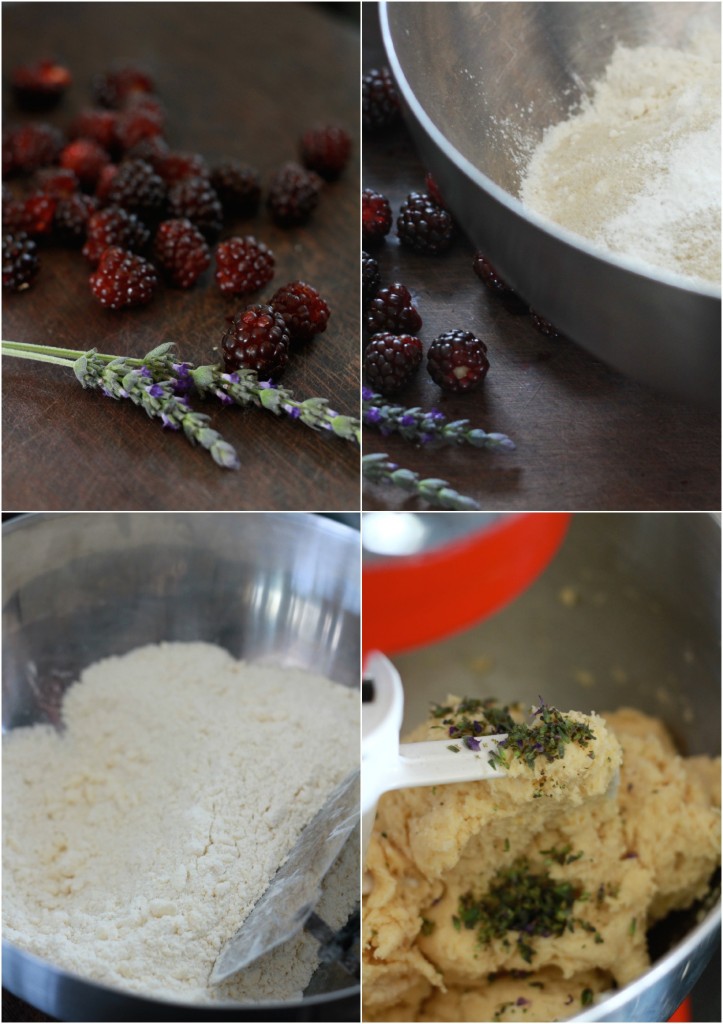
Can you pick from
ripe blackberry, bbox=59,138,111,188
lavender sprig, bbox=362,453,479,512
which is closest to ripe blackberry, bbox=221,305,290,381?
lavender sprig, bbox=362,453,479,512

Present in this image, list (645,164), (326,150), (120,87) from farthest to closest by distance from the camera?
(120,87) < (326,150) < (645,164)

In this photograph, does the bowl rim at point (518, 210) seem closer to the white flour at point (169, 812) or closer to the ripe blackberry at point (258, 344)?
the ripe blackberry at point (258, 344)

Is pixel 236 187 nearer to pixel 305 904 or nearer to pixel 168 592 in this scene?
pixel 168 592

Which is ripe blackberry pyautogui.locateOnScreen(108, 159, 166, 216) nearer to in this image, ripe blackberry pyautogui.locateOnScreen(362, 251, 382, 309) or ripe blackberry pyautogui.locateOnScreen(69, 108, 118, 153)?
ripe blackberry pyautogui.locateOnScreen(69, 108, 118, 153)

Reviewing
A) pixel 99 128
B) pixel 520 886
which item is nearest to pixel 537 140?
pixel 99 128

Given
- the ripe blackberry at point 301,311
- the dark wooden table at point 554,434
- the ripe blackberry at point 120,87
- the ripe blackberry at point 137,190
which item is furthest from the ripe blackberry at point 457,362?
the ripe blackberry at point 120,87
